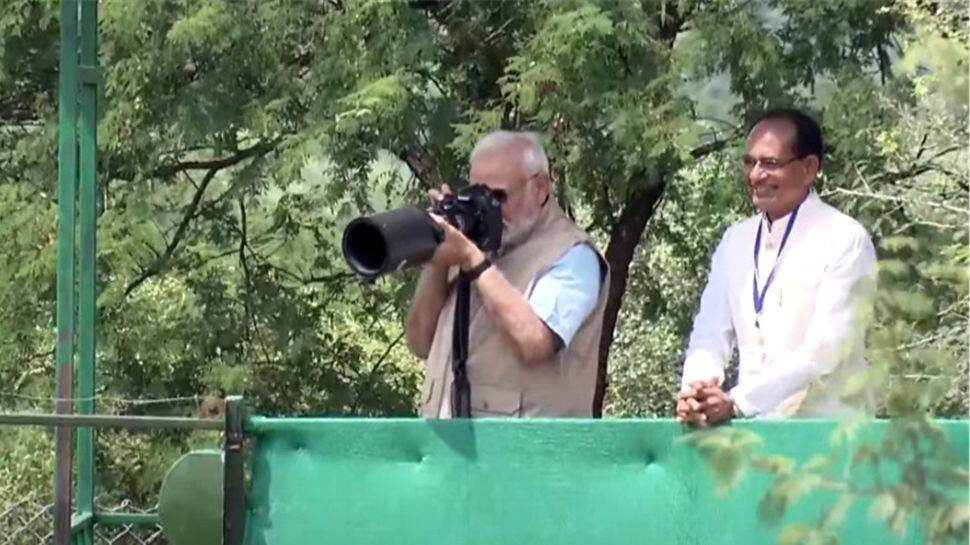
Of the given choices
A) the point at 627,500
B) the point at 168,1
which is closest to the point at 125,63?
the point at 168,1

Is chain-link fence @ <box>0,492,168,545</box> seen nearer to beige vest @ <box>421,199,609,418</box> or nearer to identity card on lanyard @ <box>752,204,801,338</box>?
beige vest @ <box>421,199,609,418</box>

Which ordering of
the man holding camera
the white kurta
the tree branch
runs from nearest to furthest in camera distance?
the white kurta → the man holding camera → the tree branch

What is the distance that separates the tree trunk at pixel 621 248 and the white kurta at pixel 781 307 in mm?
4487

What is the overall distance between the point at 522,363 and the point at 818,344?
2.13 ft

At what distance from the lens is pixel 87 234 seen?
5066 millimetres

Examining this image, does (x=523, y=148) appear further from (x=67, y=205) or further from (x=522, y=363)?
(x=67, y=205)

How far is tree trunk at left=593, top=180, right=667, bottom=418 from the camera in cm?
842

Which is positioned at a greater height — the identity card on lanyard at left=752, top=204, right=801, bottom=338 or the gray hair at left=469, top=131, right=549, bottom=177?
the gray hair at left=469, top=131, right=549, bottom=177

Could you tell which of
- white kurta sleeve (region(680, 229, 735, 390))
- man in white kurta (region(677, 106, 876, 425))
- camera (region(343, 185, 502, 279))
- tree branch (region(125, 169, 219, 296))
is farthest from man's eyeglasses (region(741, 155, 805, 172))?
tree branch (region(125, 169, 219, 296))

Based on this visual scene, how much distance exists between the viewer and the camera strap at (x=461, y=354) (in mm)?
3748

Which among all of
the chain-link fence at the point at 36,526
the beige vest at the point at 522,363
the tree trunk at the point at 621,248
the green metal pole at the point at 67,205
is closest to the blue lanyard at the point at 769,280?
the beige vest at the point at 522,363

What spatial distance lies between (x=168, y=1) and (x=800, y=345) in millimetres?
5381

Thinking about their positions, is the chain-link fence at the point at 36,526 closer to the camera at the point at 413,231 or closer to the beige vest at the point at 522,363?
the beige vest at the point at 522,363

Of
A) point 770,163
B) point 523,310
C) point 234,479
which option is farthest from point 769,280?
point 234,479
